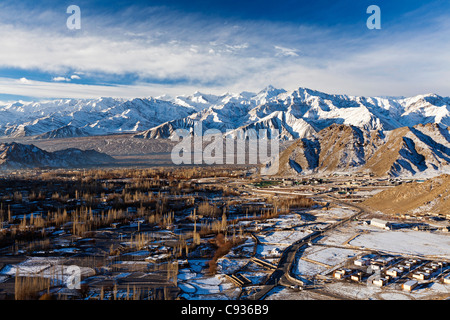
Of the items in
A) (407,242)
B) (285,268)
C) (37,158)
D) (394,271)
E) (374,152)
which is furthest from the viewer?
(37,158)

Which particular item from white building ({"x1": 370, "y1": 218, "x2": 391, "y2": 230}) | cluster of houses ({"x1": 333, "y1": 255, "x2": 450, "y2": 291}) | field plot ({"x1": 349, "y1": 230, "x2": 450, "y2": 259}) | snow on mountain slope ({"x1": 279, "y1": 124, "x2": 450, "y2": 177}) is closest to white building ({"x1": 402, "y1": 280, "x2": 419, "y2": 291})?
cluster of houses ({"x1": 333, "y1": 255, "x2": 450, "y2": 291})

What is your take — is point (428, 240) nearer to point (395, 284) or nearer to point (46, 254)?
point (395, 284)

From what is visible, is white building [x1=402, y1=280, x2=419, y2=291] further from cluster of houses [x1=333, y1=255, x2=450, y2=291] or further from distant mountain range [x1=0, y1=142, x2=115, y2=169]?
distant mountain range [x1=0, y1=142, x2=115, y2=169]

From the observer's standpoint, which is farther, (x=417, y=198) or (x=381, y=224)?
(x=417, y=198)

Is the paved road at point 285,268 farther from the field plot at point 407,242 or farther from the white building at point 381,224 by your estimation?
the white building at point 381,224

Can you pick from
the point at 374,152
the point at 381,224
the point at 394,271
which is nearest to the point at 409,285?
the point at 394,271

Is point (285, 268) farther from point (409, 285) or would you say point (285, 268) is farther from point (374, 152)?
point (374, 152)

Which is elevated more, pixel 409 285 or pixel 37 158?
pixel 37 158

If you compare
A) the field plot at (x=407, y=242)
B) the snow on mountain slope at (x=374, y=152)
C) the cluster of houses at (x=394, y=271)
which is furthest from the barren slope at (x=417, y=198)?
the snow on mountain slope at (x=374, y=152)
